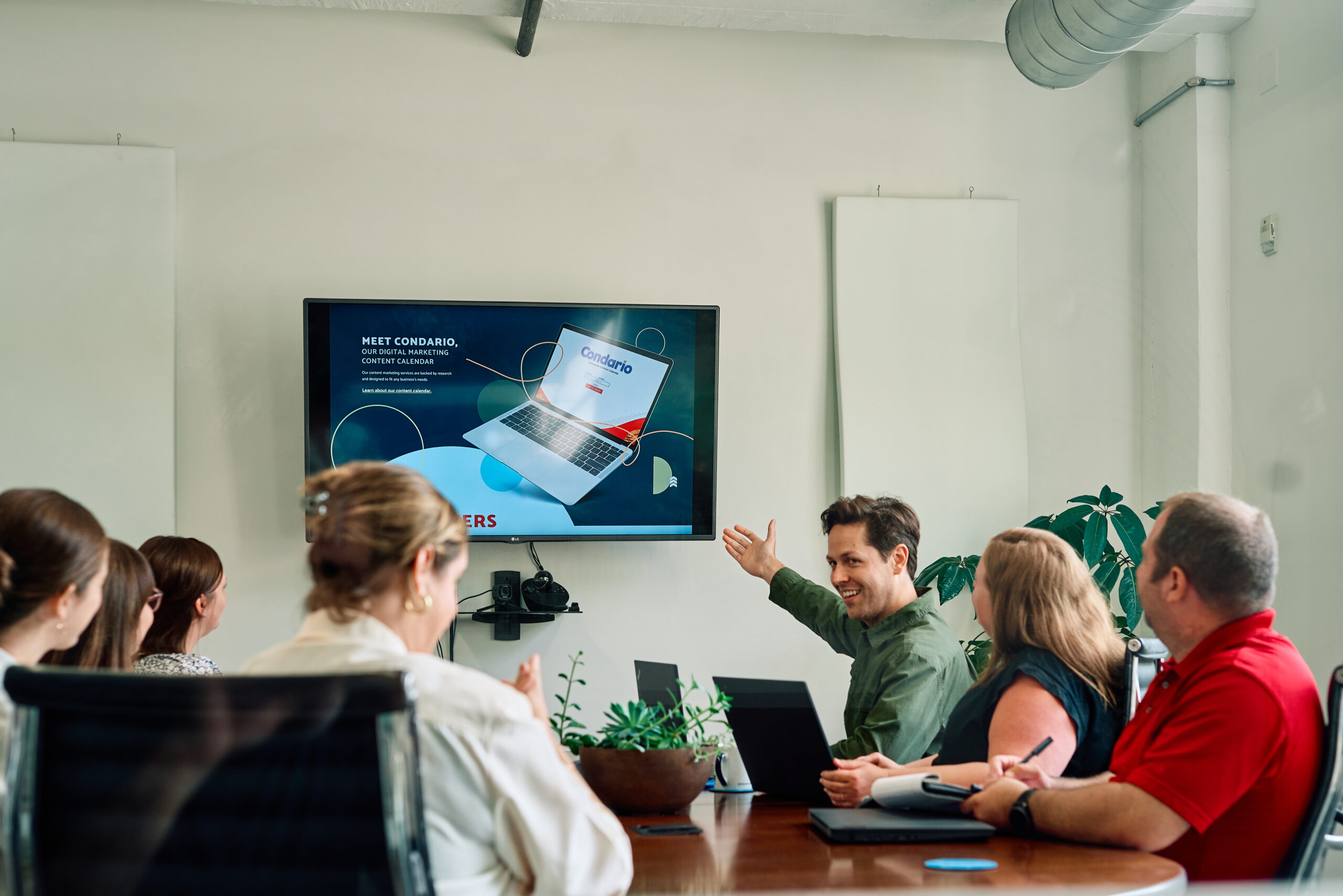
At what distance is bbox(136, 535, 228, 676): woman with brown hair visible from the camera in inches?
96.0

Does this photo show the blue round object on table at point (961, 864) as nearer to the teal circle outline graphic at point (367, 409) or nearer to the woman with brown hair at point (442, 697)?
the woman with brown hair at point (442, 697)

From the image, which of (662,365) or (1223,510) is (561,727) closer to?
(1223,510)

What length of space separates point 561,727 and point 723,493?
1783 mm

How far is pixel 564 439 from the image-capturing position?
3508 millimetres

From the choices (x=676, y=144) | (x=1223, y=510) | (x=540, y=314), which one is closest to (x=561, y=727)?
(x=1223, y=510)

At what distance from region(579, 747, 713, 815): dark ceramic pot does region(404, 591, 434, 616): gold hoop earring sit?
638 mm

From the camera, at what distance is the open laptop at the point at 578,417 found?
349cm

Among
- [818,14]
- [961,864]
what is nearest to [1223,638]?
[961,864]

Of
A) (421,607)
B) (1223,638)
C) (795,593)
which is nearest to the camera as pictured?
(421,607)

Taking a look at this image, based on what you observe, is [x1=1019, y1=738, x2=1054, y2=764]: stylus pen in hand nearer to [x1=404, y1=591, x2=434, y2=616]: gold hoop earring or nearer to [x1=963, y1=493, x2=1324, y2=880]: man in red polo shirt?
[x1=963, y1=493, x2=1324, y2=880]: man in red polo shirt

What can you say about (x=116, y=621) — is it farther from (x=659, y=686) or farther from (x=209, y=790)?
(x=209, y=790)

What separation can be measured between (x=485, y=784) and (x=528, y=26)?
9.70ft

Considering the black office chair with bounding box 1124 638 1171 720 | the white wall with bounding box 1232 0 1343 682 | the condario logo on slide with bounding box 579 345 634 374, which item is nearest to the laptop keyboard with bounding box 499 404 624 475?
the condario logo on slide with bounding box 579 345 634 374

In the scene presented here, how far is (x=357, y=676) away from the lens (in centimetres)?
101
